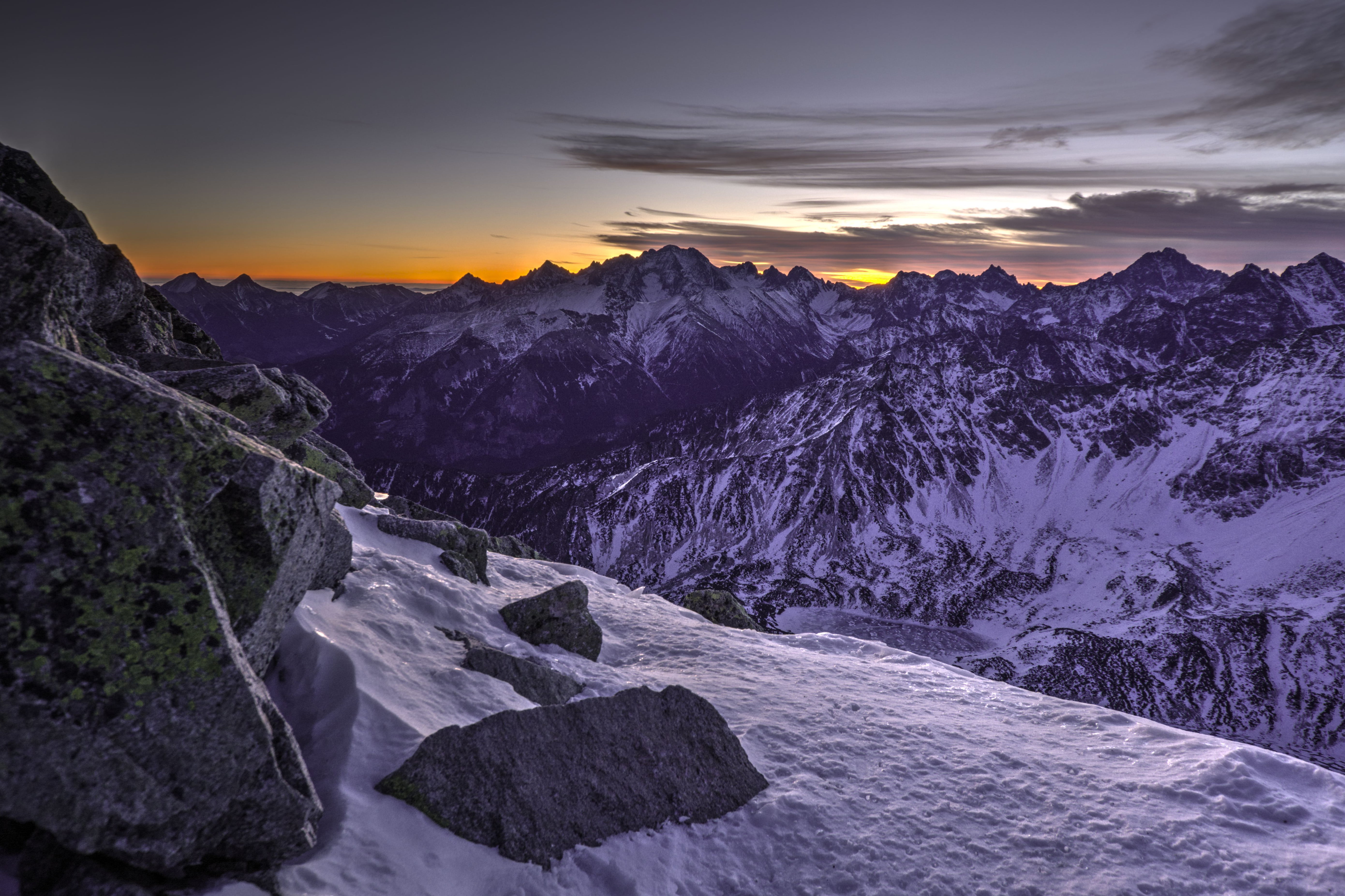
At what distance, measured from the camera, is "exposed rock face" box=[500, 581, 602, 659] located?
19562 mm

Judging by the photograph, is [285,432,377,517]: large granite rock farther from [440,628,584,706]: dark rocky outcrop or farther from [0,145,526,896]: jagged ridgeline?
[0,145,526,896]: jagged ridgeline

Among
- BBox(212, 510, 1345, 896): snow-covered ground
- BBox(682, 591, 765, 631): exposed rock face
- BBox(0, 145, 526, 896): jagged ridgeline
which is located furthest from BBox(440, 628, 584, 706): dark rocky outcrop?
BBox(682, 591, 765, 631): exposed rock face

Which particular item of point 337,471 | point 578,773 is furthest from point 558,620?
point 337,471

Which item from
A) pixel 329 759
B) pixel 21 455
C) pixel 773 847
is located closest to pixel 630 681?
pixel 773 847

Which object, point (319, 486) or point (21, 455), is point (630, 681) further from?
point (21, 455)

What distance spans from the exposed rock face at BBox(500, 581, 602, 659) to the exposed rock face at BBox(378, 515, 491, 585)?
285cm

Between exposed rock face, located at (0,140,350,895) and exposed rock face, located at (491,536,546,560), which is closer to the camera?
exposed rock face, located at (0,140,350,895)

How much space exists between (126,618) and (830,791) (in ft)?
43.7

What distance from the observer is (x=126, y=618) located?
6.86 metres

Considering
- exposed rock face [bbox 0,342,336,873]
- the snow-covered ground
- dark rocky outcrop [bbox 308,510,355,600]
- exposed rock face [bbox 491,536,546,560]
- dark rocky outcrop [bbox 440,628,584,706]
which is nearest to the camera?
exposed rock face [bbox 0,342,336,873]

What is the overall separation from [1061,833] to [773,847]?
6279 millimetres

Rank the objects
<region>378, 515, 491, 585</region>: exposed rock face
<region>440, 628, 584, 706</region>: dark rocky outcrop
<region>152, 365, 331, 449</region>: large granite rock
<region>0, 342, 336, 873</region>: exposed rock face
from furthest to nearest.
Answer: <region>378, 515, 491, 585</region>: exposed rock face → <region>152, 365, 331, 449</region>: large granite rock → <region>440, 628, 584, 706</region>: dark rocky outcrop → <region>0, 342, 336, 873</region>: exposed rock face

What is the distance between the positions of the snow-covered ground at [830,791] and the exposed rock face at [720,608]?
17.8 m

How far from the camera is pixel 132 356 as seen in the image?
1841 cm
